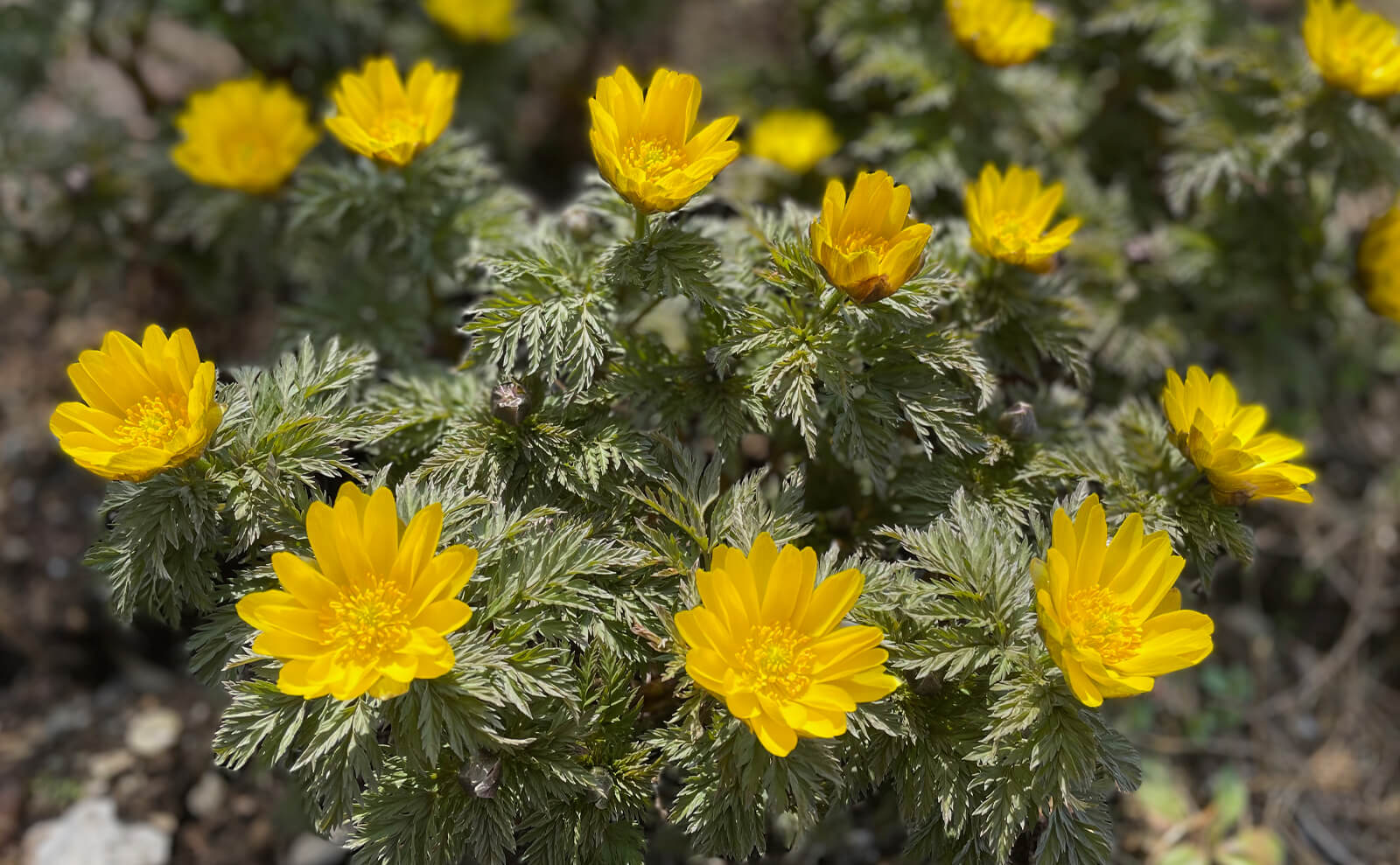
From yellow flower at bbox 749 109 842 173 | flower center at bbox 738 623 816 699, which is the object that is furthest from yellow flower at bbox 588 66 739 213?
yellow flower at bbox 749 109 842 173

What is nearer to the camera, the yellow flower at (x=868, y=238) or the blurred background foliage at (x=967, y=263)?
the yellow flower at (x=868, y=238)

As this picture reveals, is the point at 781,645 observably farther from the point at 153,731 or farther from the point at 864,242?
the point at 153,731

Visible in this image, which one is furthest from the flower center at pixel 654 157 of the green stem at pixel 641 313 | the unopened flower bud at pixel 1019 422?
the unopened flower bud at pixel 1019 422

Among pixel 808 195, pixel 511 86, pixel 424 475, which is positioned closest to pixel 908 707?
pixel 424 475

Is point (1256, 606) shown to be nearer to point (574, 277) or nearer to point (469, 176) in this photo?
point (574, 277)

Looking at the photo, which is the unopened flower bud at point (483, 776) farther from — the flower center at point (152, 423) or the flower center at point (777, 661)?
the flower center at point (152, 423)

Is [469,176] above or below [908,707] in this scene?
above

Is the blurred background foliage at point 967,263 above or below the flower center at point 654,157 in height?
below

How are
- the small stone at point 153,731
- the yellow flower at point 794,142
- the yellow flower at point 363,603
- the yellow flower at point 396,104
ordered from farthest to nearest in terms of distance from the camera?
the yellow flower at point 794,142
the small stone at point 153,731
the yellow flower at point 396,104
the yellow flower at point 363,603
